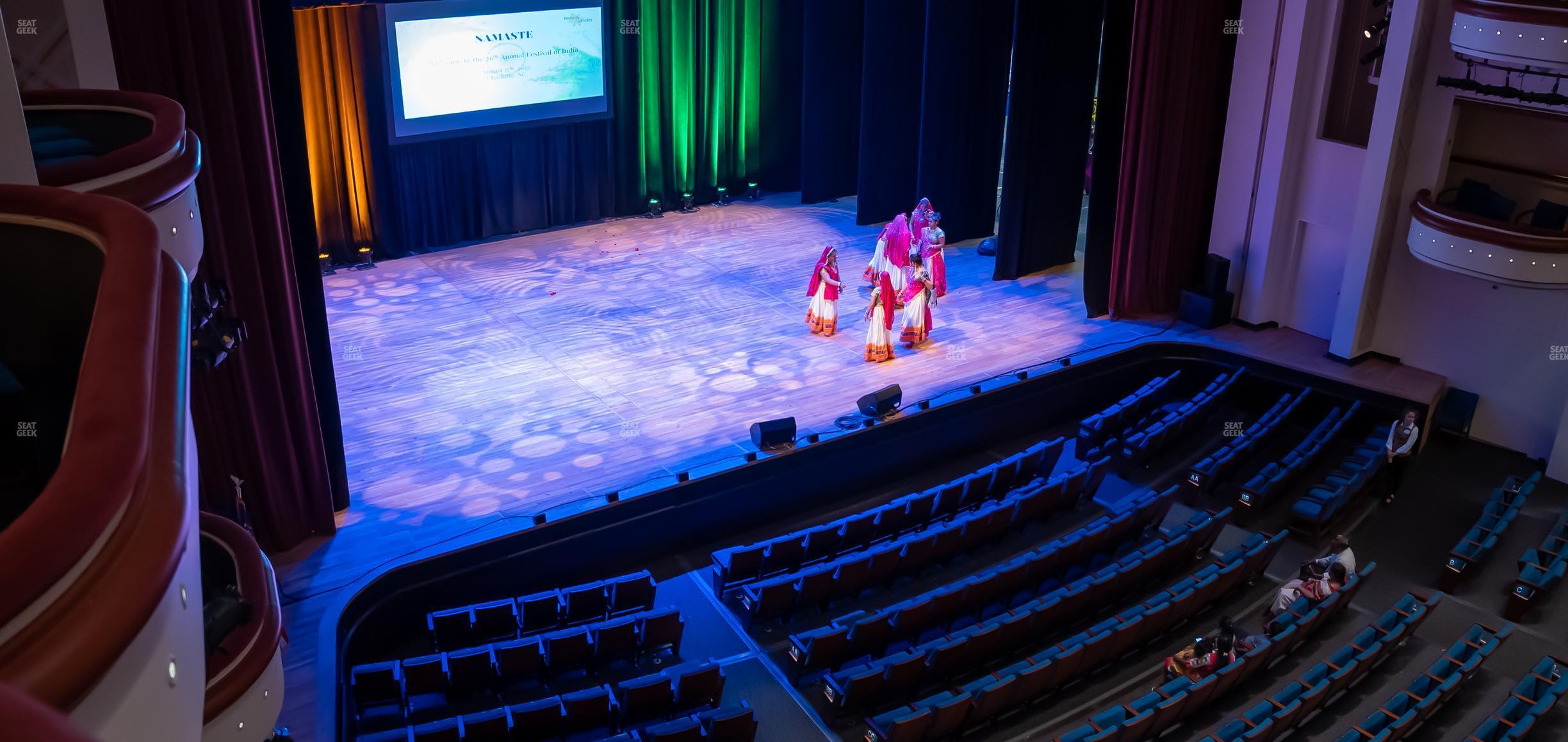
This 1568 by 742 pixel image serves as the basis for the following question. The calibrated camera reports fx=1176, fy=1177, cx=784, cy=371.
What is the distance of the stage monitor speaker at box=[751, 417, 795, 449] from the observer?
9742 millimetres

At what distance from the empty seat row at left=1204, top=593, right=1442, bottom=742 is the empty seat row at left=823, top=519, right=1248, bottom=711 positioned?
2.87ft

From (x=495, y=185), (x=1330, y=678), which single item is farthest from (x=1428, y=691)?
(x=495, y=185)

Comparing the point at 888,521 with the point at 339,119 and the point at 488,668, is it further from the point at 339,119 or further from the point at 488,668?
the point at 339,119

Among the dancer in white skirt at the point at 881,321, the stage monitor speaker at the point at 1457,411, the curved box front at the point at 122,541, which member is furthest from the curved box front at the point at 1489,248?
the curved box front at the point at 122,541

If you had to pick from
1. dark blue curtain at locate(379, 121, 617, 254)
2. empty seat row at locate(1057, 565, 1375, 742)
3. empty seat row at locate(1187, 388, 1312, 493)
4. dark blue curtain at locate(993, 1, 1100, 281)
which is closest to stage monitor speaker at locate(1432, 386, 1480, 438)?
empty seat row at locate(1187, 388, 1312, 493)

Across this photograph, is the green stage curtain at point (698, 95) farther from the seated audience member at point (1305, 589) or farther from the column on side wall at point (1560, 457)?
the column on side wall at point (1560, 457)

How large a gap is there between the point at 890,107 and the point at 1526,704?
10.3 meters

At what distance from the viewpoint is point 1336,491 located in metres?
9.76

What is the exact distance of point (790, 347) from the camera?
12.1 metres

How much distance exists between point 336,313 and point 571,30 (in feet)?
16.1

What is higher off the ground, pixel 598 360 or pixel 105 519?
pixel 105 519

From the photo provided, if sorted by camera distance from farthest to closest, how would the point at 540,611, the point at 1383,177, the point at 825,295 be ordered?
1. the point at 825,295
2. the point at 1383,177
3. the point at 540,611

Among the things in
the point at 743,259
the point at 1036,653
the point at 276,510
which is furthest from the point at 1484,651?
the point at 743,259

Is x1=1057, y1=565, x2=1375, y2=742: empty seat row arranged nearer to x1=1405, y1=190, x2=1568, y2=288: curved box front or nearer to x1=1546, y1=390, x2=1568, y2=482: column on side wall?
x1=1405, y1=190, x2=1568, y2=288: curved box front
